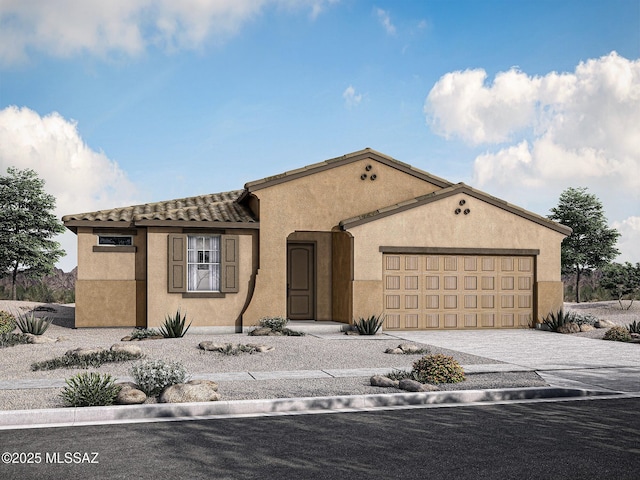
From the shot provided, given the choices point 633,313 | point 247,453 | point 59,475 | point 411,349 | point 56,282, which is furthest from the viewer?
point 56,282

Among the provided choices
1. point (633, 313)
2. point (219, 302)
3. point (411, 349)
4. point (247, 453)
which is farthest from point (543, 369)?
point (633, 313)

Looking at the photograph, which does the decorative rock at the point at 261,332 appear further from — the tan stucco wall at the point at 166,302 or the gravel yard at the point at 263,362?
the tan stucco wall at the point at 166,302

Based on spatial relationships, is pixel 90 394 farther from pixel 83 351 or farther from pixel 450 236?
pixel 450 236

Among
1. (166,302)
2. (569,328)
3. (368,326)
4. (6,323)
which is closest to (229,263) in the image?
(166,302)

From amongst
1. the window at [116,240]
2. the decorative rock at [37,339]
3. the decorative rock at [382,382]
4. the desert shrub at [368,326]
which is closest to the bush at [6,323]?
the decorative rock at [37,339]

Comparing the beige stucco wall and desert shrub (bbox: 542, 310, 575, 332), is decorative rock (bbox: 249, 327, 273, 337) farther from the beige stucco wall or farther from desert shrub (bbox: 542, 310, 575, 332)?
desert shrub (bbox: 542, 310, 575, 332)

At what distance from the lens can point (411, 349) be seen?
1538 centimetres

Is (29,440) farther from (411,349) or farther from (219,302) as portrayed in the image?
(219,302)

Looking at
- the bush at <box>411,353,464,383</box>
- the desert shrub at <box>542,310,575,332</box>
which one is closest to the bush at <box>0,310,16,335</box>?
the bush at <box>411,353,464,383</box>

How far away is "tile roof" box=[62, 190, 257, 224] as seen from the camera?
20188mm

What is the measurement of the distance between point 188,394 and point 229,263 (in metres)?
11.1

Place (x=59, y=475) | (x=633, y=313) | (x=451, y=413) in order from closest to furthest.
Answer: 1. (x=59, y=475)
2. (x=451, y=413)
3. (x=633, y=313)

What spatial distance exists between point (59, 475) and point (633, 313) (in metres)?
28.0

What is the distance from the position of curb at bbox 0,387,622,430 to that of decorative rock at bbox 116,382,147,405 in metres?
0.34
